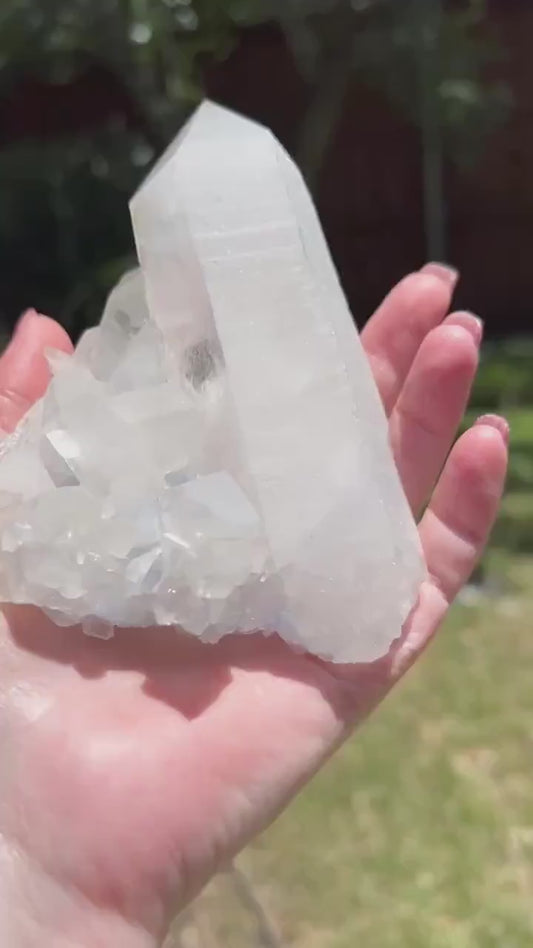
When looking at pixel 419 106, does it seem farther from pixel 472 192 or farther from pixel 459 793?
pixel 459 793

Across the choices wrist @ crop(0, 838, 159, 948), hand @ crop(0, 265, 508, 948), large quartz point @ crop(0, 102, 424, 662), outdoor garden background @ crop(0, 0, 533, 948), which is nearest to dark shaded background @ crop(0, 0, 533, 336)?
outdoor garden background @ crop(0, 0, 533, 948)

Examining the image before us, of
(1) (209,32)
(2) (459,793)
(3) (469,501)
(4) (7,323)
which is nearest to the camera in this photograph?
(3) (469,501)

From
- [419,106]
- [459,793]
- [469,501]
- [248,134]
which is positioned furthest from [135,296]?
[419,106]

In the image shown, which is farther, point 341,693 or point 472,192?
point 472,192

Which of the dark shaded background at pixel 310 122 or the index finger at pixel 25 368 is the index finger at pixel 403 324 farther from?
the dark shaded background at pixel 310 122

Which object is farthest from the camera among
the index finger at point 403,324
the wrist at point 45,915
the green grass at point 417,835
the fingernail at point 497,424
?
the green grass at point 417,835

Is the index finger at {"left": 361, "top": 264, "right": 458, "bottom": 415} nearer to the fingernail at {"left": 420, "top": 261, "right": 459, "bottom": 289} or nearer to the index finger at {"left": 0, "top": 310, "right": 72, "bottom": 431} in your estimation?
the fingernail at {"left": 420, "top": 261, "right": 459, "bottom": 289}

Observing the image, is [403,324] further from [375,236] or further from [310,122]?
[375,236]

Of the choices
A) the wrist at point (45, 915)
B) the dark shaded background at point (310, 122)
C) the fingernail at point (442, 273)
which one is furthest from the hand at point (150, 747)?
the dark shaded background at point (310, 122)

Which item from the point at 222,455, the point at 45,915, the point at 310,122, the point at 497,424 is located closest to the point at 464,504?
the point at 497,424
